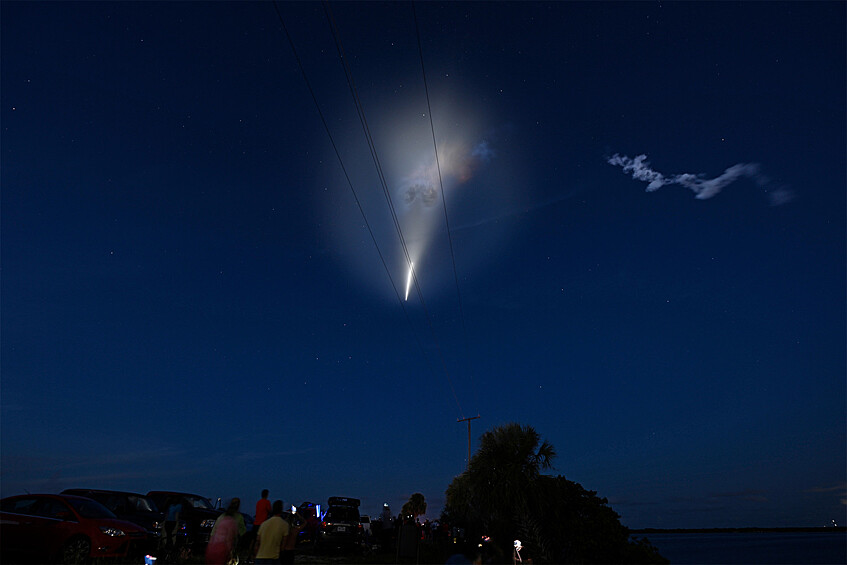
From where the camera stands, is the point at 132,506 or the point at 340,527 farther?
the point at 340,527

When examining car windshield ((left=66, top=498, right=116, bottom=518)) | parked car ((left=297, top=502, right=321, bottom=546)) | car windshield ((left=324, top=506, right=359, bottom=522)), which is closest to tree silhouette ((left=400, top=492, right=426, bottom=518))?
parked car ((left=297, top=502, right=321, bottom=546))

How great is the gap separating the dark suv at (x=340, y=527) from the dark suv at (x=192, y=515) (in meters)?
5.99

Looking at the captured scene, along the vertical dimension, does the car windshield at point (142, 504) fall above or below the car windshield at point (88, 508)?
above

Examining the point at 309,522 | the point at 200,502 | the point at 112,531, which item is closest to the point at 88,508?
the point at 112,531

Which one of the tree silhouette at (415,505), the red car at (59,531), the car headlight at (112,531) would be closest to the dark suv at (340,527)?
the red car at (59,531)

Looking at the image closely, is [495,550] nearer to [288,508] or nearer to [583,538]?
[583,538]

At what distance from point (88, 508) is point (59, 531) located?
1057 millimetres

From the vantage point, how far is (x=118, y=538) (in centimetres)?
1424

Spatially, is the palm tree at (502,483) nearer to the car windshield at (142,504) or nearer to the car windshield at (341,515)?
the car windshield at (341,515)

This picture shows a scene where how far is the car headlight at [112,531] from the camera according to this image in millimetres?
14080

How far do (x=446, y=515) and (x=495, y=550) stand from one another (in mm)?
29530

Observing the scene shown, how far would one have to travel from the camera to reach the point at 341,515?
25.4 metres

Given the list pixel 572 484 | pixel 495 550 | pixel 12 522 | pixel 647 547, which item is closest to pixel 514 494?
pixel 572 484

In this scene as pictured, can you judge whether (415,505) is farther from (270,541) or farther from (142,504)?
(270,541)
